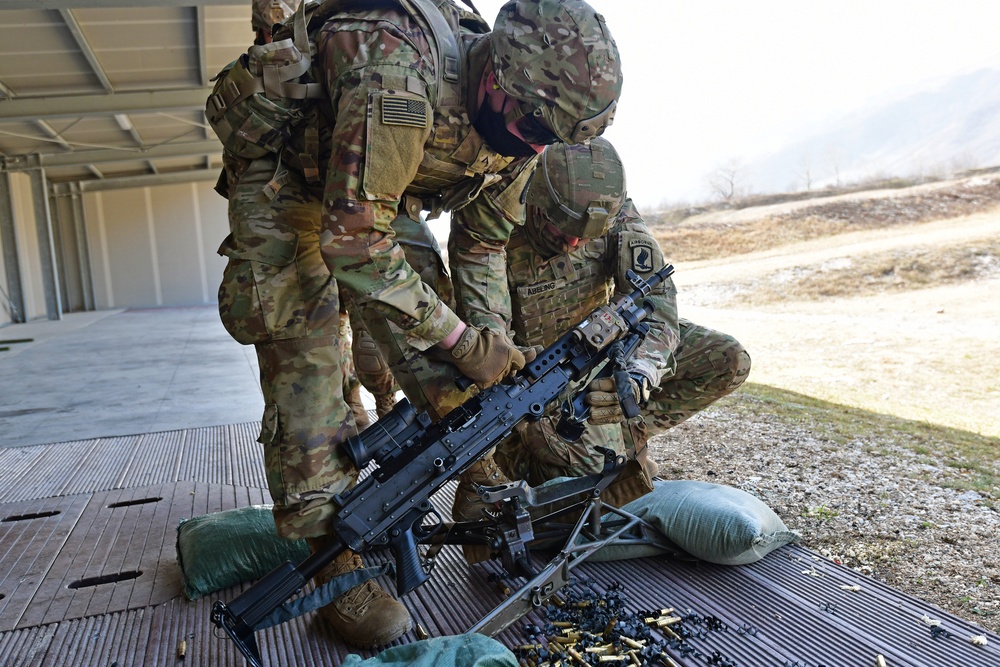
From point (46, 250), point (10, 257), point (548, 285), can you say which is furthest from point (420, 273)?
point (46, 250)

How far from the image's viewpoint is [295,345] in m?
2.09

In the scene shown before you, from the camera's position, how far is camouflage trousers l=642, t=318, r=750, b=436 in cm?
289

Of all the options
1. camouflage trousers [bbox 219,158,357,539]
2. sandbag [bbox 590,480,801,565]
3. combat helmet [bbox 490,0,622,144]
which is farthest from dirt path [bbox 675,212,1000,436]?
camouflage trousers [bbox 219,158,357,539]

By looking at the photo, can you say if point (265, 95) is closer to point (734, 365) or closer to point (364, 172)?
point (364, 172)

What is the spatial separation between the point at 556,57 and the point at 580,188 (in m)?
0.84

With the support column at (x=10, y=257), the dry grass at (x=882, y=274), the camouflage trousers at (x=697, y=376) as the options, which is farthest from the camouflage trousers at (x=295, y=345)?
the support column at (x=10, y=257)

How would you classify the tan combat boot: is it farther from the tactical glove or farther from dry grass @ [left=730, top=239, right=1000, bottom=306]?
dry grass @ [left=730, top=239, right=1000, bottom=306]

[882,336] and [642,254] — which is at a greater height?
[642,254]

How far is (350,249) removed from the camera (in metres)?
1.78

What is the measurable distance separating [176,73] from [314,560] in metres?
10.3

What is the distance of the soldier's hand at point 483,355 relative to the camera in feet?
6.40

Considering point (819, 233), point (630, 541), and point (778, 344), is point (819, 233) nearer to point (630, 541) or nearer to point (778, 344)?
point (778, 344)

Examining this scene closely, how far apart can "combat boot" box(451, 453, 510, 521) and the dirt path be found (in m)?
3.14

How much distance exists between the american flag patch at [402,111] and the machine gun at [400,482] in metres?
0.71
